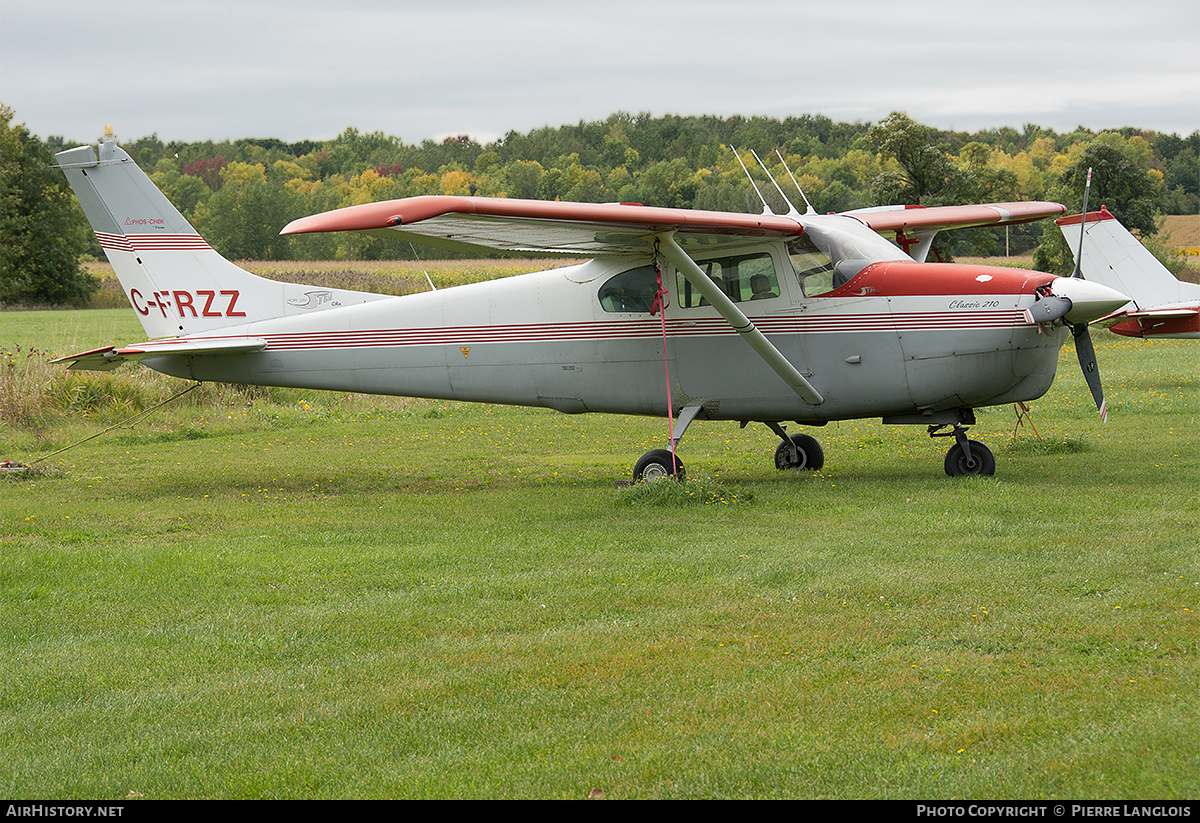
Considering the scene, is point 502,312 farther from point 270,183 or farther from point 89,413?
point 270,183

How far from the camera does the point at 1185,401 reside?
17562 mm

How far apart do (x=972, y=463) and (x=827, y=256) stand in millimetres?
2654

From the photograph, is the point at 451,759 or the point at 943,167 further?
the point at 943,167

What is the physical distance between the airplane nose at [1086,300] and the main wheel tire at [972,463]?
1.67 m

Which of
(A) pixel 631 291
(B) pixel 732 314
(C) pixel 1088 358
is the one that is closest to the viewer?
(B) pixel 732 314

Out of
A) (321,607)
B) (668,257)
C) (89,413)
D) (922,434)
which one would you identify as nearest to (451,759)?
(321,607)

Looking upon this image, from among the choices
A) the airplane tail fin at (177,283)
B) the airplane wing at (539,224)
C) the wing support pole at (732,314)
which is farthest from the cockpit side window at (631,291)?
the airplane tail fin at (177,283)

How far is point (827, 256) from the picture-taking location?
10914 millimetres

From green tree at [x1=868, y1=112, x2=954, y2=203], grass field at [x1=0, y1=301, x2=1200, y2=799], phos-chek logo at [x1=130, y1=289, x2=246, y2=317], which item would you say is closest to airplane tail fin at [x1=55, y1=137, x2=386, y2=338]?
phos-chek logo at [x1=130, y1=289, x2=246, y2=317]

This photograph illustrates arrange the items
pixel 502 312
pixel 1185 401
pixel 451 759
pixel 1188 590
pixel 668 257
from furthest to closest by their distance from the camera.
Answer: pixel 1185 401 < pixel 502 312 < pixel 668 257 < pixel 1188 590 < pixel 451 759

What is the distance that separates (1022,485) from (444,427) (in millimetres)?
10134

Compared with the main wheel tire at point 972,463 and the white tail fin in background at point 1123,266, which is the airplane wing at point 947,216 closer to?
the main wheel tire at point 972,463

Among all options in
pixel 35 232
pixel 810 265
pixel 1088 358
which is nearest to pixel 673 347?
pixel 810 265

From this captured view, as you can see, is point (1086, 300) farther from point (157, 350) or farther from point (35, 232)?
point (35, 232)
